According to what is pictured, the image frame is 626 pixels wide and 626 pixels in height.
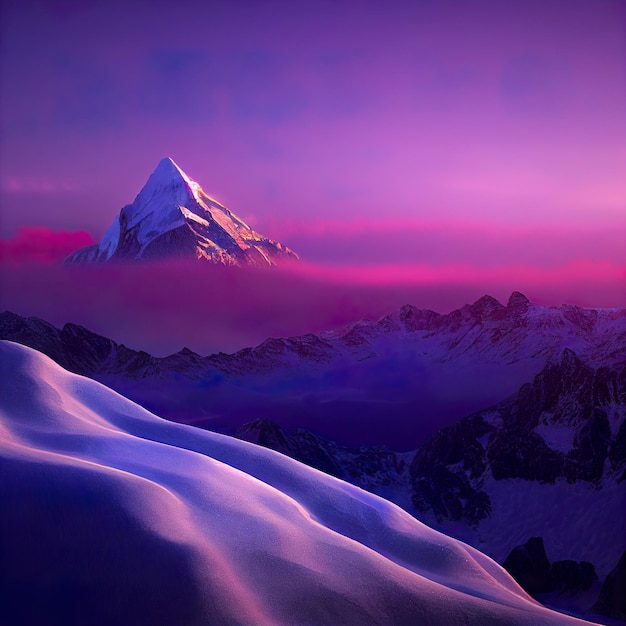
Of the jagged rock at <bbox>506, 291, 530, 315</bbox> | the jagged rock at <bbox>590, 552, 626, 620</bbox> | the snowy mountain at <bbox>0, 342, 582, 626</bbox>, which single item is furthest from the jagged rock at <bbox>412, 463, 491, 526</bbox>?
the snowy mountain at <bbox>0, 342, 582, 626</bbox>

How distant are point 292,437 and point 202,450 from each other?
56.4m

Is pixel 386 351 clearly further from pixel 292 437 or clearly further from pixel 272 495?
pixel 272 495

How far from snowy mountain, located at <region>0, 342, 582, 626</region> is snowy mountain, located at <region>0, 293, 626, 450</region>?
4517 cm

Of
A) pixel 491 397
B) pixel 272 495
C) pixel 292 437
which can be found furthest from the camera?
pixel 491 397

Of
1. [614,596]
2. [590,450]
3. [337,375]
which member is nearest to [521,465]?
[590,450]

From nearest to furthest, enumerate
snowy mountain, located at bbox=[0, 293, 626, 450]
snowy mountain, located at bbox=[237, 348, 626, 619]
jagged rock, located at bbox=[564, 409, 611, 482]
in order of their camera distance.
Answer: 1. snowy mountain, located at bbox=[0, 293, 626, 450]
2. snowy mountain, located at bbox=[237, 348, 626, 619]
3. jagged rock, located at bbox=[564, 409, 611, 482]

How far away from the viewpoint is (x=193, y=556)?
13.0 metres

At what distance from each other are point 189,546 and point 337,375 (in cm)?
6802

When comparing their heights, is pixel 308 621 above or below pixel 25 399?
below

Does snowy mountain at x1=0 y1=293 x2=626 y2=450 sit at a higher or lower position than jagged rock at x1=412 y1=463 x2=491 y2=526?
higher

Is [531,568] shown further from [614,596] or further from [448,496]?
[448,496]

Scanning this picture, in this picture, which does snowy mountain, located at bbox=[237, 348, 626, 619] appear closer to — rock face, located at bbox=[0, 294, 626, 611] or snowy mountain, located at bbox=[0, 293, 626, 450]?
rock face, located at bbox=[0, 294, 626, 611]

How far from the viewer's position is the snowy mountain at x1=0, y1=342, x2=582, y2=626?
1238 cm

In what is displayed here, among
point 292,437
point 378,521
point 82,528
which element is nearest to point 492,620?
point 378,521
